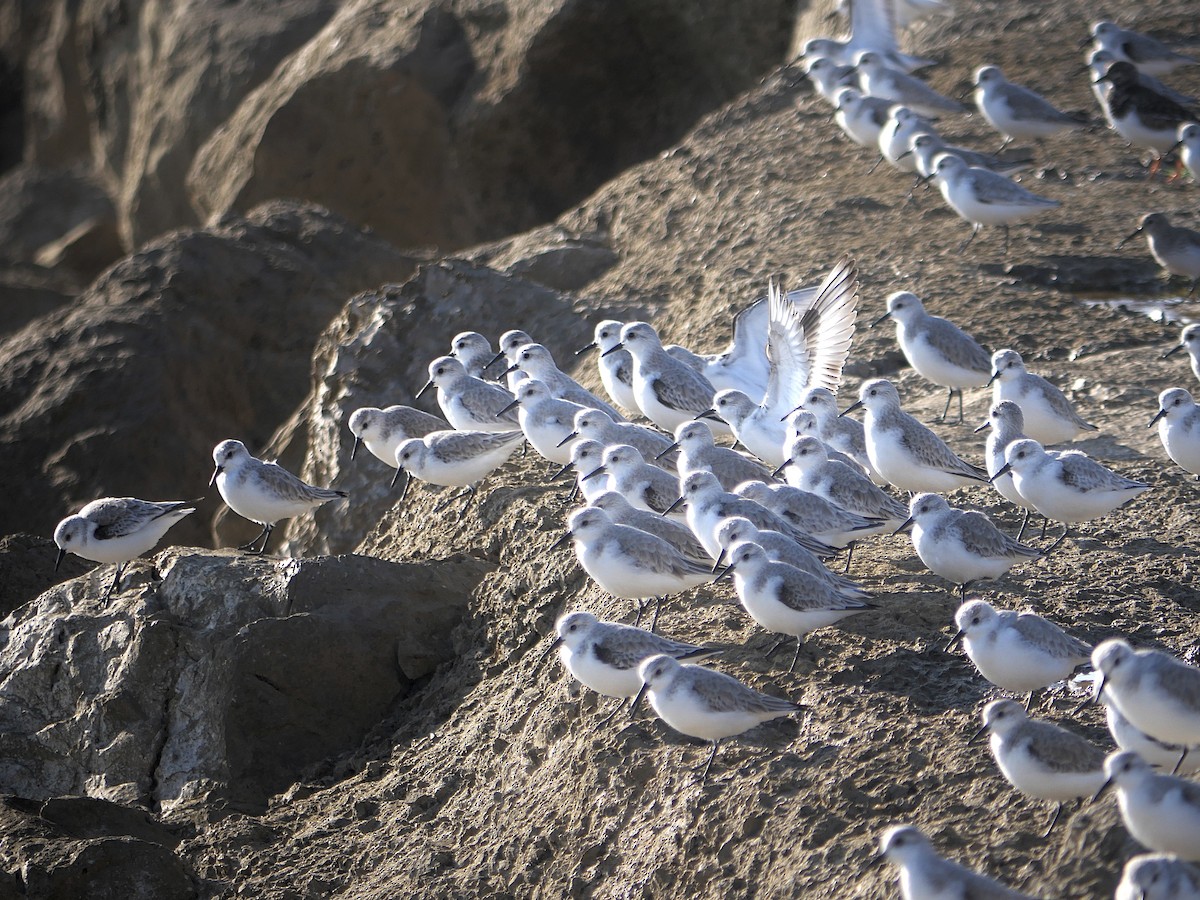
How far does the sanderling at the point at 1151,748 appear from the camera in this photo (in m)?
6.25

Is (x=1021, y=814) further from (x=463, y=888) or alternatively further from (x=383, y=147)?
(x=383, y=147)

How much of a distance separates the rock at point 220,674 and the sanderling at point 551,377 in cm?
209

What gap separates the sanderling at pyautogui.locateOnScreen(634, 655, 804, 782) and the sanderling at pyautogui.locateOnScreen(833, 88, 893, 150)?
11110mm

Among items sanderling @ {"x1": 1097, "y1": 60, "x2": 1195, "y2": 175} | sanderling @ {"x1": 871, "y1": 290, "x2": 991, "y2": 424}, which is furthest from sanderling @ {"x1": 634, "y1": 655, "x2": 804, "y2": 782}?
sanderling @ {"x1": 1097, "y1": 60, "x2": 1195, "y2": 175}

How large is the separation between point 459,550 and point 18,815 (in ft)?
11.6

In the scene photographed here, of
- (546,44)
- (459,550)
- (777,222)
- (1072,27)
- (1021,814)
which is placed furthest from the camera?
(546,44)

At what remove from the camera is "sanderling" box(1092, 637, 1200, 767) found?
19.8 feet

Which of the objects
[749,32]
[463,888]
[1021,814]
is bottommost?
[749,32]

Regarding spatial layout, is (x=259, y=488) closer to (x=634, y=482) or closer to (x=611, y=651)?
(x=634, y=482)

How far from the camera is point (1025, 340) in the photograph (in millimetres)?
12531

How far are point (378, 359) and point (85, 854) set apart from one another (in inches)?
280

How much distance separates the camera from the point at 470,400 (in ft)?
38.5

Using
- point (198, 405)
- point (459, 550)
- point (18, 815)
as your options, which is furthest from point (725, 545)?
point (198, 405)

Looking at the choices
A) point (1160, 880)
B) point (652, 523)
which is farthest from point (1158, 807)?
point (652, 523)
